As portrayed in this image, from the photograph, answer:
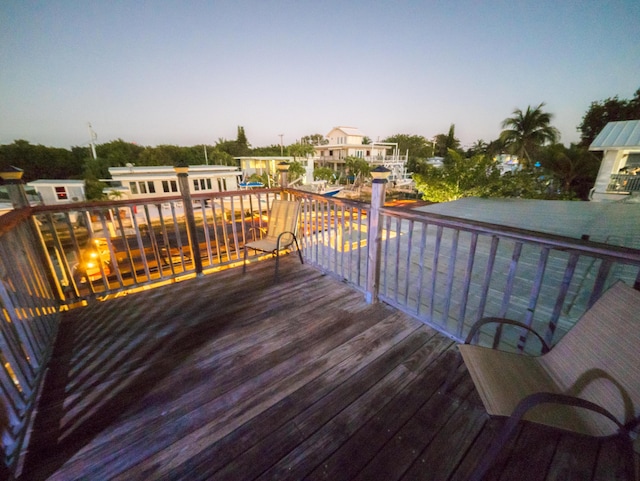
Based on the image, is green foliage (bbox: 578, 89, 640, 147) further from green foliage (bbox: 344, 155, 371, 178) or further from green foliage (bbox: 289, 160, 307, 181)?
green foliage (bbox: 289, 160, 307, 181)

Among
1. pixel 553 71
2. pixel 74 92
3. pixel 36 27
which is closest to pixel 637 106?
pixel 553 71

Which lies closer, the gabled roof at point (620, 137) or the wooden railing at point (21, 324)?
the wooden railing at point (21, 324)

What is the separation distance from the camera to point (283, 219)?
138 inches

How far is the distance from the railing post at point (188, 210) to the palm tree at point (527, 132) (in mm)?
25035

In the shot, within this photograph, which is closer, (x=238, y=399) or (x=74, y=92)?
(x=238, y=399)

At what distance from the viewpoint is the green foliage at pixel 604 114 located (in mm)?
14992

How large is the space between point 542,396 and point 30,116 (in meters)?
47.4

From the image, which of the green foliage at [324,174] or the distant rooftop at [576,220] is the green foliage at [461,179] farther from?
the green foliage at [324,174]

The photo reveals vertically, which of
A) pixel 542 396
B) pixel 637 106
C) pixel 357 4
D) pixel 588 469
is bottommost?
pixel 588 469

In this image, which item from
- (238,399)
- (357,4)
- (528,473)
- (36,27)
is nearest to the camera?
(528,473)

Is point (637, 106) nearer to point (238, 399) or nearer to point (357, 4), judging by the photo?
point (357, 4)

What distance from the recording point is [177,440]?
1.32 m

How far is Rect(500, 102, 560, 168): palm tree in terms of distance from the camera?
19469mm

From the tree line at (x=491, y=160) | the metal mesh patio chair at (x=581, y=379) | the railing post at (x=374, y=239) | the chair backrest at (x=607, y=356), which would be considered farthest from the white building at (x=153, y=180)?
the chair backrest at (x=607, y=356)
